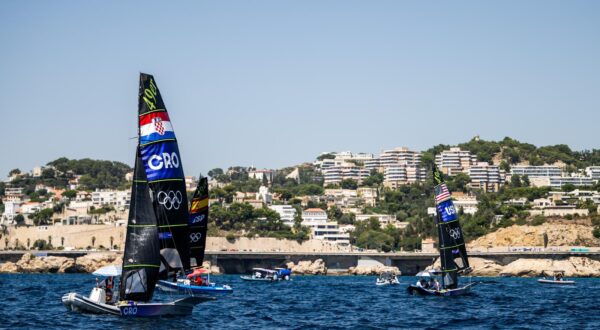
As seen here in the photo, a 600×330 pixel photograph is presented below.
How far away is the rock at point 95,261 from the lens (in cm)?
14938

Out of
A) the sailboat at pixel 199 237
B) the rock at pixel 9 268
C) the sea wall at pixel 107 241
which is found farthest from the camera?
the sea wall at pixel 107 241

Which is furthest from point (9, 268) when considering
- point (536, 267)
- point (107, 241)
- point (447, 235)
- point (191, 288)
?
point (447, 235)

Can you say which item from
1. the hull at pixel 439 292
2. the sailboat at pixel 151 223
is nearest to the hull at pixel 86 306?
the sailboat at pixel 151 223

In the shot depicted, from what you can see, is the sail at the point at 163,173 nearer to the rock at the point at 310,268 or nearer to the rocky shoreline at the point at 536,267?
the rocky shoreline at the point at 536,267

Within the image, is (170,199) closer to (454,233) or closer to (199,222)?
(199,222)

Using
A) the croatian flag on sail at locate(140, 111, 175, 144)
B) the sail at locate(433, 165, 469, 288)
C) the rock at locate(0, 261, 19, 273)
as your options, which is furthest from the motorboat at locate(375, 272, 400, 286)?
the croatian flag on sail at locate(140, 111, 175, 144)

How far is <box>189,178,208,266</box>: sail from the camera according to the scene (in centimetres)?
7231

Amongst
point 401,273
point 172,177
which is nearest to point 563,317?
point 172,177

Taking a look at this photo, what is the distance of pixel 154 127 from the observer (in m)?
46.4

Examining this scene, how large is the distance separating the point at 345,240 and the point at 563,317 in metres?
138

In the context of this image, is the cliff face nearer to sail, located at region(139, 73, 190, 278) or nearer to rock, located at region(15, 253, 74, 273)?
rock, located at region(15, 253, 74, 273)

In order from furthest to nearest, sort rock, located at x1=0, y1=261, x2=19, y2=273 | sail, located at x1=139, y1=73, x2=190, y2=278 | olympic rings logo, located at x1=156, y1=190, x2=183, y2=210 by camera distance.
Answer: rock, located at x1=0, y1=261, x2=19, y2=273 < olympic rings logo, located at x1=156, y1=190, x2=183, y2=210 < sail, located at x1=139, y1=73, x2=190, y2=278

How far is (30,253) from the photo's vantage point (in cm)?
15400

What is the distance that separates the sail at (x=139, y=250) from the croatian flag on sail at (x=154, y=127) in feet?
7.87
